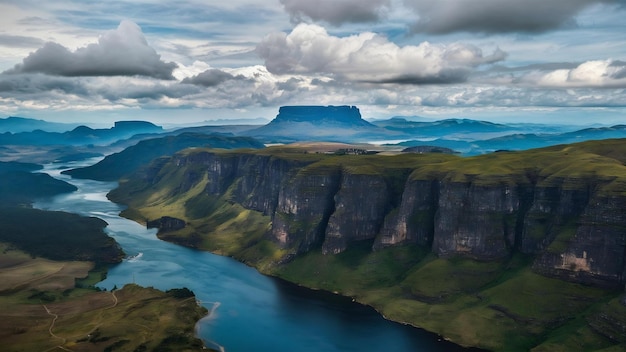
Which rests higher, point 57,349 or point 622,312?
point 622,312

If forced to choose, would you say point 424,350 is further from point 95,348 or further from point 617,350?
point 95,348

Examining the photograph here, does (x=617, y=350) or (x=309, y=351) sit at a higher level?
(x=617, y=350)

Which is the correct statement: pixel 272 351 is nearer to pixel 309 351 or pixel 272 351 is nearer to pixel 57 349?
pixel 309 351

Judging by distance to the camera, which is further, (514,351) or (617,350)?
(514,351)

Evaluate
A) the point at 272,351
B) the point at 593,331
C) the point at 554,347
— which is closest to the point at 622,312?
the point at 593,331

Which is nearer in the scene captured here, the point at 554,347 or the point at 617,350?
the point at 617,350

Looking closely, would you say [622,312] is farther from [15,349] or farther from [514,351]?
[15,349]

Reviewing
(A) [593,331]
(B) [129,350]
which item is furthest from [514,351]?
(B) [129,350]

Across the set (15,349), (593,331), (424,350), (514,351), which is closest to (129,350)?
(15,349)
